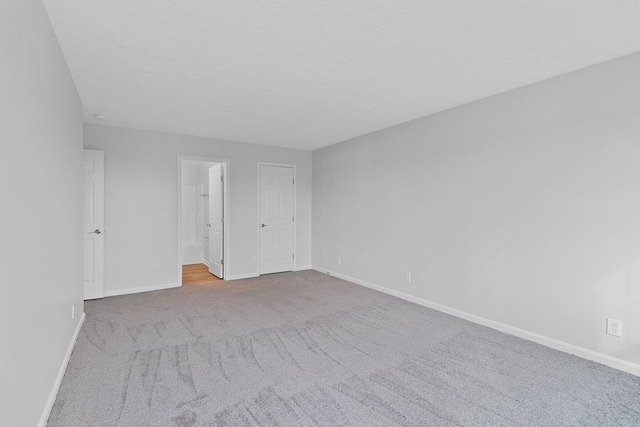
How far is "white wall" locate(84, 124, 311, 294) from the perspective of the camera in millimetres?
4551

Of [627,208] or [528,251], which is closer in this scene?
[627,208]

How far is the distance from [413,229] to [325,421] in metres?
2.89

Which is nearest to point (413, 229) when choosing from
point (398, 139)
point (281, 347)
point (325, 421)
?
point (398, 139)

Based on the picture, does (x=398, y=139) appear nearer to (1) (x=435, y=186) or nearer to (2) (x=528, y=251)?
(1) (x=435, y=186)

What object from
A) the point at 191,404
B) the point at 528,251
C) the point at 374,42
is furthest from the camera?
the point at 528,251

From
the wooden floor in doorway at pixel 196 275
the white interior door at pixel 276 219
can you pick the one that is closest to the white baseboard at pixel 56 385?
the wooden floor in doorway at pixel 196 275

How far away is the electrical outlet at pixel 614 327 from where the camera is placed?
255cm

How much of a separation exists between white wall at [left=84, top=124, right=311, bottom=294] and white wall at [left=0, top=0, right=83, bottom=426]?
2.06 metres

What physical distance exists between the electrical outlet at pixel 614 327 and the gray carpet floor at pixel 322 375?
0.29m

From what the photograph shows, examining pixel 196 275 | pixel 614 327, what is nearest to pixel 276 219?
pixel 196 275

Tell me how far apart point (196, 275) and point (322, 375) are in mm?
4260

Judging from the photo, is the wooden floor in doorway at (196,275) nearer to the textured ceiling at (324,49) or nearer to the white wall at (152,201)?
the white wall at (152,201)

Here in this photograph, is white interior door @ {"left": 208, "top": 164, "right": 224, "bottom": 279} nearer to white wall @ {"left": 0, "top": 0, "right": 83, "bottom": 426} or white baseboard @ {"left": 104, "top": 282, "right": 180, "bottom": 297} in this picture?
white baseboard @ {"left": 104, "top": 282, "right": 180, "bottom": 297}

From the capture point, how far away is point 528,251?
10.2 ft
